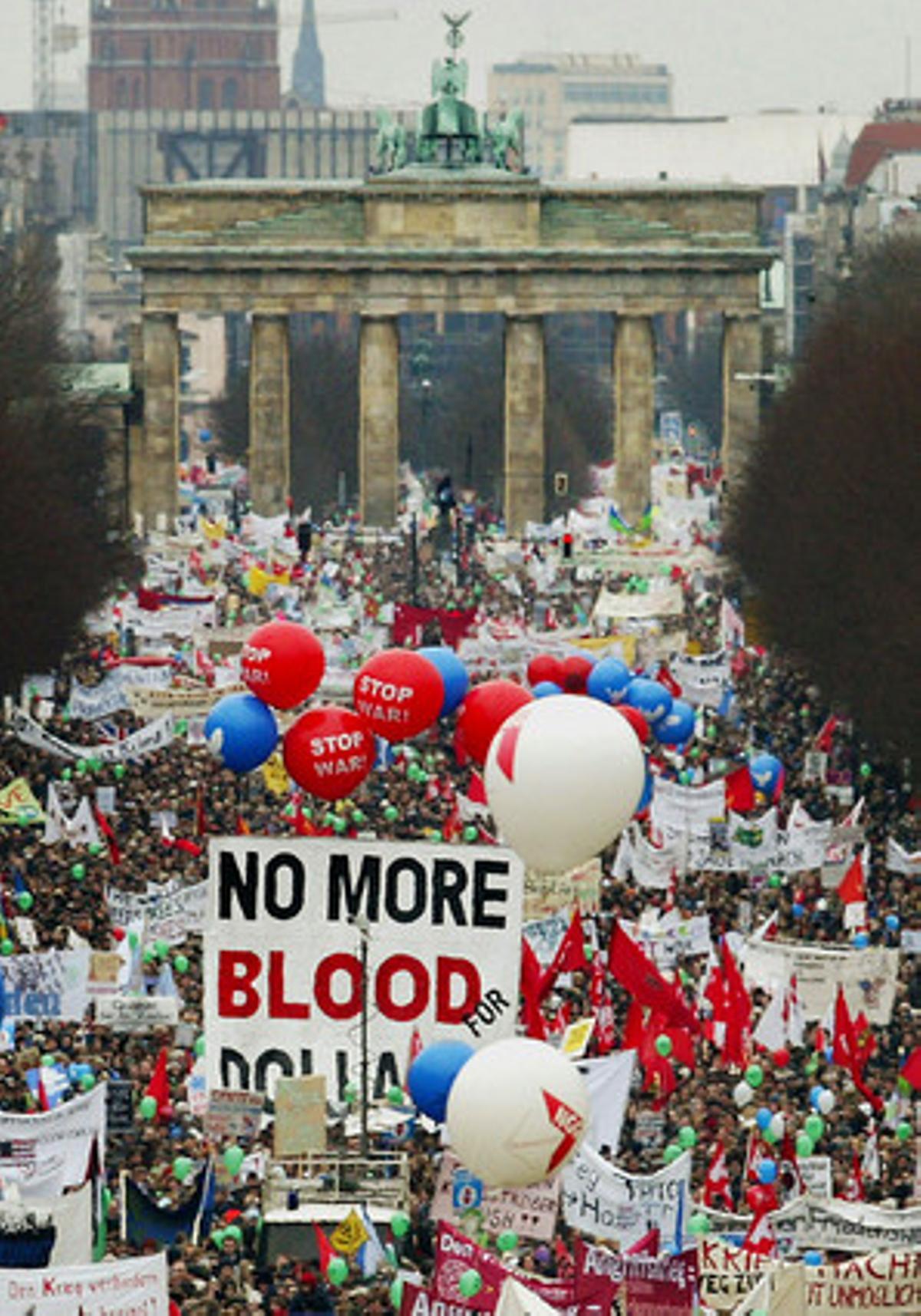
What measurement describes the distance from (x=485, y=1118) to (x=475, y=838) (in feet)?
81.1

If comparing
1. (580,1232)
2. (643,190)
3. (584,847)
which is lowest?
(580,1232)

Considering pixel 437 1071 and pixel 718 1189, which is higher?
pixel 437 1071

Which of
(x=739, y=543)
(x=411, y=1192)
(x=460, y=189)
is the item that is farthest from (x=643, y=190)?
(x=411, y=1192)

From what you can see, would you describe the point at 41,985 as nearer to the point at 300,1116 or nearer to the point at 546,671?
the point at 300,1116

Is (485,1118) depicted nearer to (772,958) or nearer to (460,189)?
(772,958)

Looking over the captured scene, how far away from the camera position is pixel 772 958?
4822 cm

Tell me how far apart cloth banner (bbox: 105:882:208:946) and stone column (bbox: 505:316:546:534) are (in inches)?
3771

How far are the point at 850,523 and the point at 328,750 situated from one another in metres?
43.8

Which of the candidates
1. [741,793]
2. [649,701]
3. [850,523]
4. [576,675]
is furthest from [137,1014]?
[850,523]

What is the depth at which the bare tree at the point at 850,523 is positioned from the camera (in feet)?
246

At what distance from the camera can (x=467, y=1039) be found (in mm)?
36625

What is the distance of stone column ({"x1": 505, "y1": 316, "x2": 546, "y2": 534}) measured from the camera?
14725 centimetres

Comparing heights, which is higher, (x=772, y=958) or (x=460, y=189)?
(x=460, y=189)

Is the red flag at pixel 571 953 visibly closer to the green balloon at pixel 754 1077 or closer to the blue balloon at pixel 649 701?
the green balloon at pixel 754 1077
